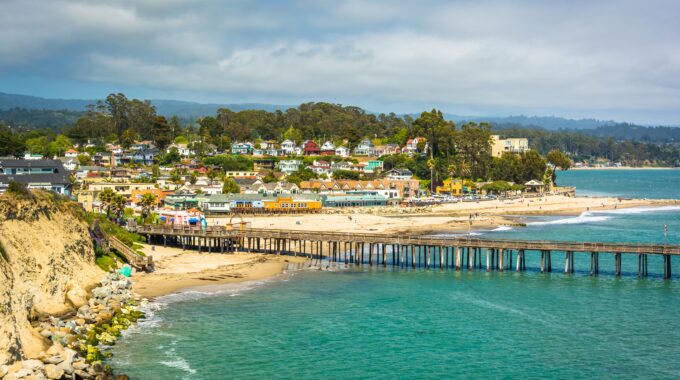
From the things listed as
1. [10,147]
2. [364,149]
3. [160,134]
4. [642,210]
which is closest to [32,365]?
[10,147]

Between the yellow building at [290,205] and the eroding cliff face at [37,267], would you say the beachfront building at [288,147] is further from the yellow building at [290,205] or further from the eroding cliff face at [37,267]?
the eroding cliff face at [37,267]

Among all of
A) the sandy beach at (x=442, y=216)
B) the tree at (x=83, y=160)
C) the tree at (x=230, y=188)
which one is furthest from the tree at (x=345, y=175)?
the tree at (x=83, y=160)

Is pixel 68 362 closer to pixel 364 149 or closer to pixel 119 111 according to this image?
pixel 364 149

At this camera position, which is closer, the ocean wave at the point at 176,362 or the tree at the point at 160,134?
the ocean wave at the point at 176,362

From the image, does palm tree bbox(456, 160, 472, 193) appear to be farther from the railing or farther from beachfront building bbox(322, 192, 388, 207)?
the railing

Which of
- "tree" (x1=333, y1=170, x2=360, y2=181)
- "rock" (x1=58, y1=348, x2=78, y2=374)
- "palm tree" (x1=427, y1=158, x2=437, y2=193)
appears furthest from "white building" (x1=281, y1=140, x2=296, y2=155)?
"rock" (x1=58, y1=348, x2=78, y2=374)

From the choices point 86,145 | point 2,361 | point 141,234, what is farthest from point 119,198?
point 86,145
